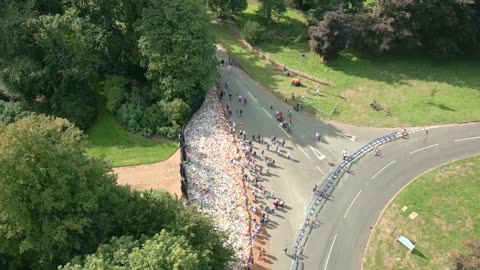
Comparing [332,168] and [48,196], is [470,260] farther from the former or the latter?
[48,196]

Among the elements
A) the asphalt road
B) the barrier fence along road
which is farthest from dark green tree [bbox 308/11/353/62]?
the barrier fence along road

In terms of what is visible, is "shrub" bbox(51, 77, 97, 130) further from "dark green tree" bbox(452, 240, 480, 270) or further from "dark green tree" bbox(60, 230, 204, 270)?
"dark green tree" bbox(452, 240, 480, 270)

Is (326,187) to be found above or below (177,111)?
below

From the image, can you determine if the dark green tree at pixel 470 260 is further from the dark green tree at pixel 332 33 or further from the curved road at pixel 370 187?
the dark green tree at pixel 332 33

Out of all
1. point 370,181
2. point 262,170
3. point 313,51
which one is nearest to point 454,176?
point 370,181

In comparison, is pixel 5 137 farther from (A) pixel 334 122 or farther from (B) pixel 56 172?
(A) pixel 334 122

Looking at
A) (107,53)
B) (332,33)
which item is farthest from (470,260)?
(107,53)
